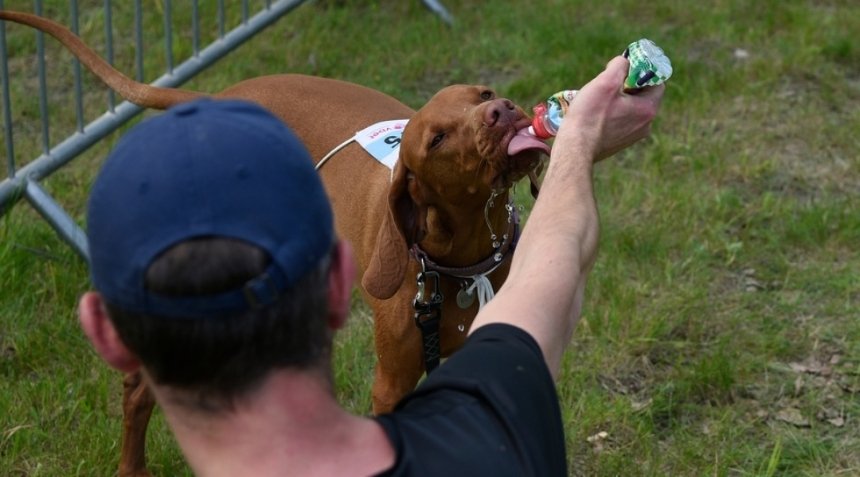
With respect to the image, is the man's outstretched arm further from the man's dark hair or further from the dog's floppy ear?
the dog's floppy ear

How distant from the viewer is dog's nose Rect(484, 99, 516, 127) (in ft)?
11.4

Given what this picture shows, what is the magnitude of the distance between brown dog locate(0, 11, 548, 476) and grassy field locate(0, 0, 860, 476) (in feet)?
1.76

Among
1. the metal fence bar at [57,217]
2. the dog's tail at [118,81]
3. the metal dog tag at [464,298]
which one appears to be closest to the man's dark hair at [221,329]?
the metal dog tag at [464,298]

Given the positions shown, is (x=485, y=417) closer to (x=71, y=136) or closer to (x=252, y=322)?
(x=252, y=322)

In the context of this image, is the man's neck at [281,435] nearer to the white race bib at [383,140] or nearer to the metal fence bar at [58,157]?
the white race bib at [383,140]

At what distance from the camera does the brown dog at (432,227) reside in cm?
354

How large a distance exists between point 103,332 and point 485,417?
0.55 meters

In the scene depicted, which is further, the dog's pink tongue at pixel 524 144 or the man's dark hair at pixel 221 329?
the dog's pink tongue at pixel 524 144

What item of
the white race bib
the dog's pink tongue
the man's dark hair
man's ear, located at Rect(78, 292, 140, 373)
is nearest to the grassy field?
the white race bib

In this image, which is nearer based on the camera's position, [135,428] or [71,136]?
[135,428]

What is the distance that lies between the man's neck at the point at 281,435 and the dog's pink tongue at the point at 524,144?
5.91ft

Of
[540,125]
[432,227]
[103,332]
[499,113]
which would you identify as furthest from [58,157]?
[103,332]

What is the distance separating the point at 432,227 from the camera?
3783 mm

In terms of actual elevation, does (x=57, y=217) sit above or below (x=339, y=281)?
below
